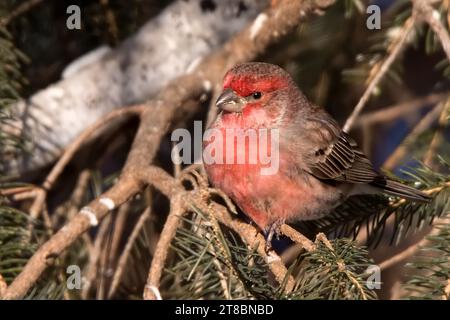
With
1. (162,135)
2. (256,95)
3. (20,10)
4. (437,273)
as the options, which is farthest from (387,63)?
(20,10)

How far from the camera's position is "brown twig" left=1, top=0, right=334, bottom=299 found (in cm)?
286

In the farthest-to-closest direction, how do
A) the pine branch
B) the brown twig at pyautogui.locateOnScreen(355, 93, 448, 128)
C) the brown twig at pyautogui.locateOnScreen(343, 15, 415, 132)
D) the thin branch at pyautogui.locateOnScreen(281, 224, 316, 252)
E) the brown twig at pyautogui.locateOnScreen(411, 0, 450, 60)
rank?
1. the brown twig at pyautogui.locateOnScreen(355, 93, 448, 128)
2. the brown twig at pyautogui.locateOnScreen(343, 15, 415, 132)
3. the brown twig at pyautogui.locateOnScreen(411, 0, 450, 60)
4. the thin branch at pyautogui.locateOnScreen(281, 224, 316, 252)
5. the pine branch

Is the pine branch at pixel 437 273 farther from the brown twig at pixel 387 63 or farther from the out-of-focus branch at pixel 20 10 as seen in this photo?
the out-of-focus branch at pixel 20 10

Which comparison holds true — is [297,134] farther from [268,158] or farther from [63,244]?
[63,244]

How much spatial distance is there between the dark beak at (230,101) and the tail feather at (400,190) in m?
0.73

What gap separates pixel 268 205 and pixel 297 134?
440 millimetres

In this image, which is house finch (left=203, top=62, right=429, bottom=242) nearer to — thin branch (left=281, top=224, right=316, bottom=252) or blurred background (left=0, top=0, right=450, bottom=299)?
thin branch (left=281, top=224, right=316, bottom=252)

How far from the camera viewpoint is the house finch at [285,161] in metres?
3.26

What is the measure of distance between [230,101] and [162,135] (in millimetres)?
438

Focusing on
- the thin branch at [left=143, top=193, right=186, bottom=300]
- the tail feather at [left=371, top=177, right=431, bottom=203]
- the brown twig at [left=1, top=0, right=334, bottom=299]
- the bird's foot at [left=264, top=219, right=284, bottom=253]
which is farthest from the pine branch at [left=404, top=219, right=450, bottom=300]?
the thin branch at [left=143, top=193, right=186, bottom=300]

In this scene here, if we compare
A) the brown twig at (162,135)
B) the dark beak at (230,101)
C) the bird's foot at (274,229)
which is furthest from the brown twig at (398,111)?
the bird's foot at (274,229)

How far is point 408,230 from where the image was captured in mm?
3199

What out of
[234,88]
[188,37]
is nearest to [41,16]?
[188,37]
